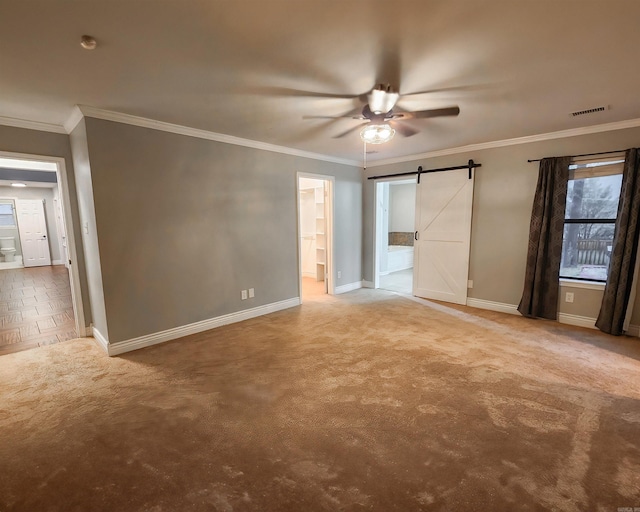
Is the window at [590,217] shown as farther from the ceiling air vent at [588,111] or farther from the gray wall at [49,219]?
the gray wall at [49,219]

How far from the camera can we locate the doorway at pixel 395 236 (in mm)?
6125

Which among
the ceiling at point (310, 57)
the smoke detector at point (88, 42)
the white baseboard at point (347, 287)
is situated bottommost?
the white baseboard at point (347, 287)

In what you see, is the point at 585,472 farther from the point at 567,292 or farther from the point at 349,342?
the point at 567,292

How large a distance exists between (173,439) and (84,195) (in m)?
2.77

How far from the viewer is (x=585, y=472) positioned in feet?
5.44

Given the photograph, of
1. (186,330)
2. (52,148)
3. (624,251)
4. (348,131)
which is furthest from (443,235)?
(52,148)

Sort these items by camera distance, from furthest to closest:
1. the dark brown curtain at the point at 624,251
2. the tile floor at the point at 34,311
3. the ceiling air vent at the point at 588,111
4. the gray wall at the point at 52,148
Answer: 1. the tile floor at the point at 34,311
2. the dark brown curtain at the point at 624,251
3. the gray wall at the point at 52,148
4. the ceiling air vent at the point at 588,111

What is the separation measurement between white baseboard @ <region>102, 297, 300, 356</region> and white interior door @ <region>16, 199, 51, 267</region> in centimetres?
811

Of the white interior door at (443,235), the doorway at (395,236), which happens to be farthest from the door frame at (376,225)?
the white interior door at (443,235)

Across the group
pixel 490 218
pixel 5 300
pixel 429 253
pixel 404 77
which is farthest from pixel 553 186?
pixel 5 300

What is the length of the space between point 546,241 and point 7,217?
45.3 ft

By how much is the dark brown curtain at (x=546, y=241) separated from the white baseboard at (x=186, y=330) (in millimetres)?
3490

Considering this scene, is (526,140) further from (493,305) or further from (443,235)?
(493,305)

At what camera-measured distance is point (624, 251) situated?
135 inches
